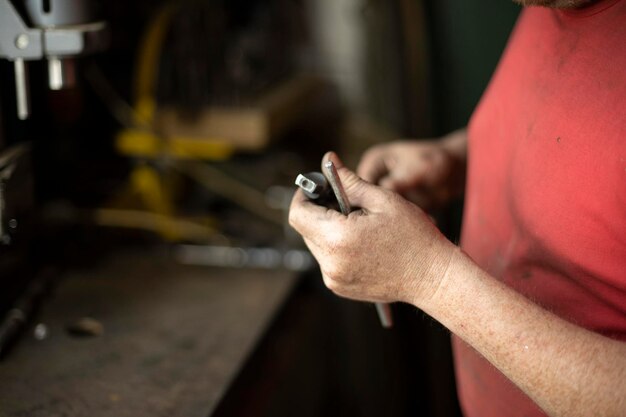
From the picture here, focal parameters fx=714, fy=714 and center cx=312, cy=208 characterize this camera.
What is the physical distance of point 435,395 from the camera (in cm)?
188

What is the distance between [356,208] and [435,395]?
1.18 m

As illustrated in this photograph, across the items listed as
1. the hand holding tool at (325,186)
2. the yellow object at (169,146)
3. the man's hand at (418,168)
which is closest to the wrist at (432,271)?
the hand holding tool at (325,186)

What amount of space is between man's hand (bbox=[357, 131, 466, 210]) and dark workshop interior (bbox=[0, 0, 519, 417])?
0.34m

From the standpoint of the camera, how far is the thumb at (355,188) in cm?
83

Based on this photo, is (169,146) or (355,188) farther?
(169,146)

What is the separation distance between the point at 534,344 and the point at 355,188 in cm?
27

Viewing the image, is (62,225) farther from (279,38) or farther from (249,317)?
(279,38)

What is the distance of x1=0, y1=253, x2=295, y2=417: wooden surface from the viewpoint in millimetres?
986

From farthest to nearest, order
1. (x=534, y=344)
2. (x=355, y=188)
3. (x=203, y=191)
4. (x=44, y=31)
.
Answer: (x=203, y=191) < (x=44, y=31) < (x=355, y=188) < (x=534, y=344)

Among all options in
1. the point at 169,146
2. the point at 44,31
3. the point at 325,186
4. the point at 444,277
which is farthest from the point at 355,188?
the point at 169,146

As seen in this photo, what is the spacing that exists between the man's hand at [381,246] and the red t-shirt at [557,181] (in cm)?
15

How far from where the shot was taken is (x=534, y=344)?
748 millimetres

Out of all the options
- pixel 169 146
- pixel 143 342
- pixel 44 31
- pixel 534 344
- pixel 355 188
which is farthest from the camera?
pixel 169 146

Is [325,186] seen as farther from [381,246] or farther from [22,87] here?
[22,87]
